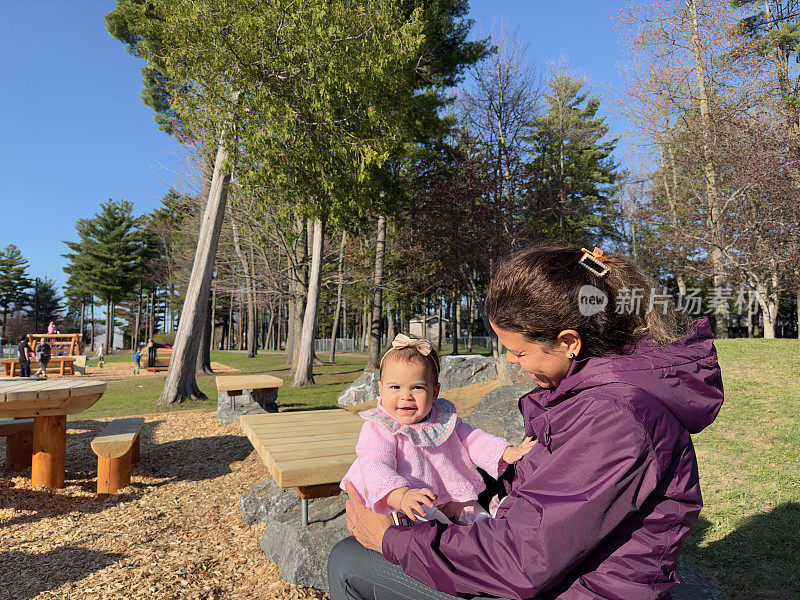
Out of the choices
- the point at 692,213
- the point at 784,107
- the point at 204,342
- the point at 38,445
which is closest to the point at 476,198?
the point at 692,213

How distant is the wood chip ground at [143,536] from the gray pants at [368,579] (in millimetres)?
1425

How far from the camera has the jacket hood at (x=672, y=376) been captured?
1.23m

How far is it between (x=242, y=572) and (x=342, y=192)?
800cm

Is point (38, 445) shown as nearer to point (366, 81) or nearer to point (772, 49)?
point (366, 81)

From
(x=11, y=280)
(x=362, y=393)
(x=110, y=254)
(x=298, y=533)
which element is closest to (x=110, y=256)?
(x=110, y=254)

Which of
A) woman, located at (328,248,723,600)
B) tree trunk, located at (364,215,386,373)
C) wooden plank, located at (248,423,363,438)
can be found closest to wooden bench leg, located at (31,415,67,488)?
wooden plank, located at (248,423,363,438)

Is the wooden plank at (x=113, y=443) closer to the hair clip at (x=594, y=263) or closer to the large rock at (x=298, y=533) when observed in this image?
the large rock at (x=298, y=533)

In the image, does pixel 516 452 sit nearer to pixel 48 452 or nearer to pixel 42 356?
pixel 48 452

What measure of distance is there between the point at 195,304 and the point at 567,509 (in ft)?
33.3

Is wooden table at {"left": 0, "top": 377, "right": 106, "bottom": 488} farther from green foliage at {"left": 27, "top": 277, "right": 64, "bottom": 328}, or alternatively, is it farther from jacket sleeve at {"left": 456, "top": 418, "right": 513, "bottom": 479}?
green foliage at {"left": 27, "top": 277, "right": 64, "bottom": 328}

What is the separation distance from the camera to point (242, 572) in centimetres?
321

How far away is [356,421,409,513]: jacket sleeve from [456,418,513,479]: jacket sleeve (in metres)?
0.36

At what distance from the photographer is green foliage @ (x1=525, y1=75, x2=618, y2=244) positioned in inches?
699

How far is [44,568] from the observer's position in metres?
3.27
